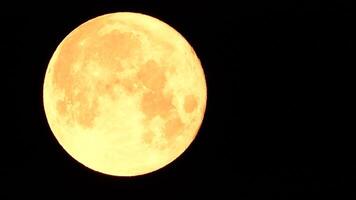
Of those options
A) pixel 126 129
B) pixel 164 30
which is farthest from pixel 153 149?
pixel 164 30

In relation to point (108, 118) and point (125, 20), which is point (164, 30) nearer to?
point (125, 20)

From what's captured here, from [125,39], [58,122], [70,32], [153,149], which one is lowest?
[153,149]

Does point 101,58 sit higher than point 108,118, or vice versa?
point 101,58

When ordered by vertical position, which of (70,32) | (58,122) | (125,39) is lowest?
(58,122)

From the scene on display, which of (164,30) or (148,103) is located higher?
(164,30)

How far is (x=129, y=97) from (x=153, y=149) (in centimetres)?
81

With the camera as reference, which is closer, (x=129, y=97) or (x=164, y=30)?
(x=129, y=97)

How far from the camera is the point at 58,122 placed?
753 centimetres

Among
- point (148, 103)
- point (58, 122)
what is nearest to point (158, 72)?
point (148, 103)

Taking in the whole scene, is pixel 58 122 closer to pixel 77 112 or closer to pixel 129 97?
pixel 77 112

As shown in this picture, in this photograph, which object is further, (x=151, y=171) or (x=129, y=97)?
(x=151, y=171)

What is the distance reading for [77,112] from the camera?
7.18 meters

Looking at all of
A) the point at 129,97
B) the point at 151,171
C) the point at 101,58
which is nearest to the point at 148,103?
the point at 129,97

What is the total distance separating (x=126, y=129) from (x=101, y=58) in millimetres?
894
